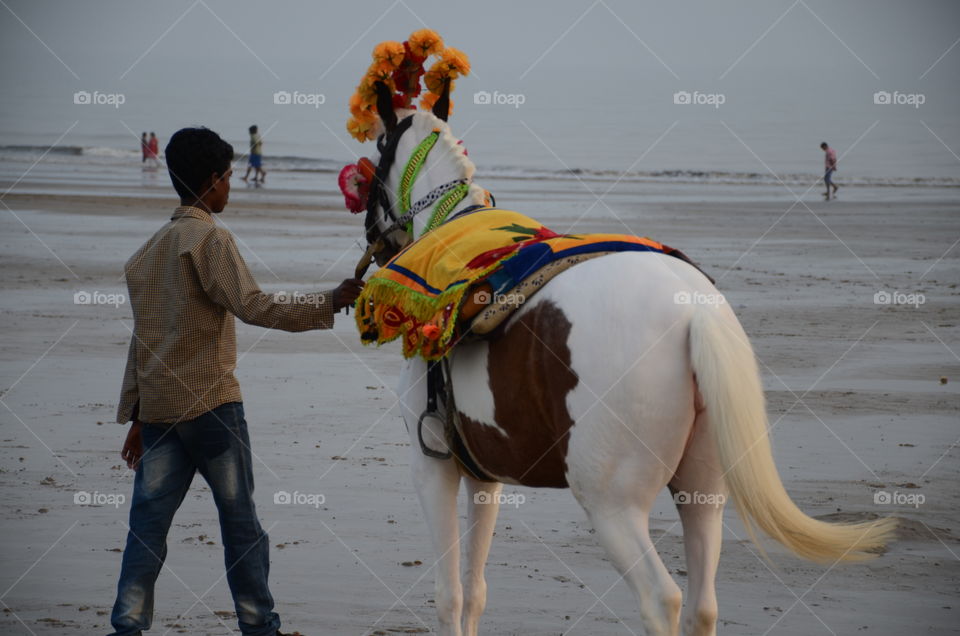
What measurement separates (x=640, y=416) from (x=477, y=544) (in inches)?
51.3

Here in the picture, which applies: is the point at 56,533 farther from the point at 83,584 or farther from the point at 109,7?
the point at 109,7

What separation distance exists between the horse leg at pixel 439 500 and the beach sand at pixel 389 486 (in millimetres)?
612

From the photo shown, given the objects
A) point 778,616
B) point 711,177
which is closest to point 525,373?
point 778,616

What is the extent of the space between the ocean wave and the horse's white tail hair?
115ft

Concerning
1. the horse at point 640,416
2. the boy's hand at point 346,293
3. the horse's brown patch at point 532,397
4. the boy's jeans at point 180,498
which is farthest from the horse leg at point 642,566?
the boy's jeans at point 180,498

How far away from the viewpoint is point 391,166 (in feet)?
16.4

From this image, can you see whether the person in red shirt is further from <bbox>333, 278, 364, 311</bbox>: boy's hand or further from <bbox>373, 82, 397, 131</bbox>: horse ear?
<bbox>333, 278, 364, 311</bbox>: boy's hand

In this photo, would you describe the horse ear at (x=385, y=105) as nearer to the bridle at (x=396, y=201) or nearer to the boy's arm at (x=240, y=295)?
the bridle at (x=396, y=201)

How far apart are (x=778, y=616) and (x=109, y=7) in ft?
672

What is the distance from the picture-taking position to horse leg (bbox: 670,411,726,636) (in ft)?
12.9

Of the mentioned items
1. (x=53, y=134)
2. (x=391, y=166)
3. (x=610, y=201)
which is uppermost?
(x=53, y=134)

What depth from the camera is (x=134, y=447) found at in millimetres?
4578

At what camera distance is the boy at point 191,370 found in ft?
Result: 14.2

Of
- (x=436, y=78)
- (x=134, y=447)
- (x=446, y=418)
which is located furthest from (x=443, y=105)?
(x=134, y=447)
